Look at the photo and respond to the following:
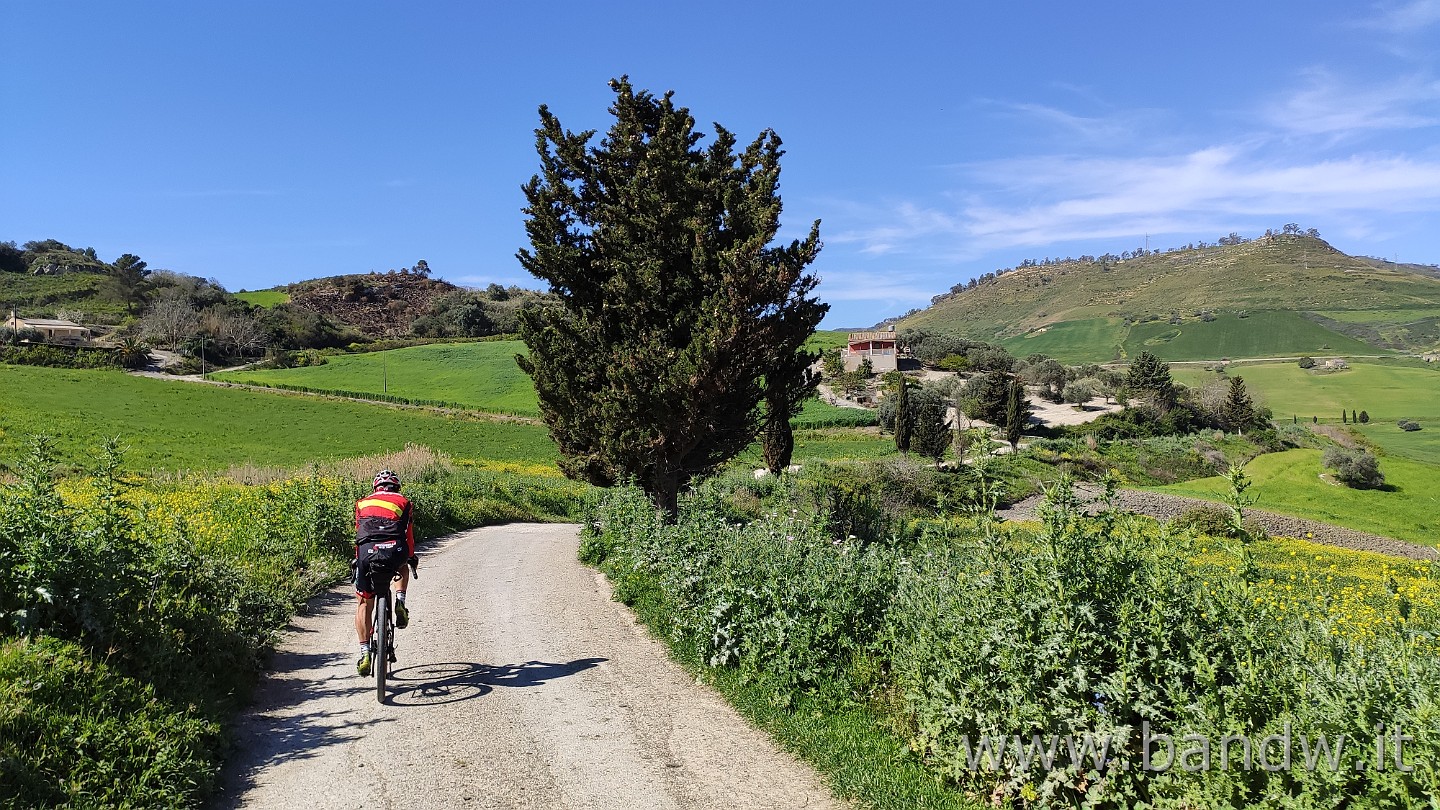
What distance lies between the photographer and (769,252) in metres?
14.4

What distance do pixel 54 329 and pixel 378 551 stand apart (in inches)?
4075

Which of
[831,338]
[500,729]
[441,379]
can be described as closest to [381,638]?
[500,729]

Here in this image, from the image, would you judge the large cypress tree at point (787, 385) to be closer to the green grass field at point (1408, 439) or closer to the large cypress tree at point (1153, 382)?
the green grass field at point (1408, 439)

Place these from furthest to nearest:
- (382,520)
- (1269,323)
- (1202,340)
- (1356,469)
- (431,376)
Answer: (1269,323)
(1202,340)
(431,376)
(1356,469)
(382,520)

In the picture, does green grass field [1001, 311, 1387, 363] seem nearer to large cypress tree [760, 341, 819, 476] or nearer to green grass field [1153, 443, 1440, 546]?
green grass field [1153, 443, 1440, 546]

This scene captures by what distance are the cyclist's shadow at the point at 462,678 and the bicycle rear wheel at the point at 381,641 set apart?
8.5 inches

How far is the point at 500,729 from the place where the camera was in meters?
6.38

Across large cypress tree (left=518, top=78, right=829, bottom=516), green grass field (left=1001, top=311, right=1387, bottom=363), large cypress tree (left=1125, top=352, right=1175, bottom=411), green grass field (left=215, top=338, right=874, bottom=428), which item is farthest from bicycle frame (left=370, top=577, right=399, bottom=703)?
green grass field (left=1001, top=311, right=1387, bottom=363)

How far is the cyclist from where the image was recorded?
730cm

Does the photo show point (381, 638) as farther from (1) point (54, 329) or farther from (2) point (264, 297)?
(2) point (264, 297)

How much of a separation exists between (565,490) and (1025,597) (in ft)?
98.3

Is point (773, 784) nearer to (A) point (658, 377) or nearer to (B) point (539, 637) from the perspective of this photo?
(B) point (539, 637)

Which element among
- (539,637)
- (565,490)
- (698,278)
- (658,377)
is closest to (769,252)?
(698,278)

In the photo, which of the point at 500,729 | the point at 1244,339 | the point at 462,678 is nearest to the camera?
the point at 500,729
